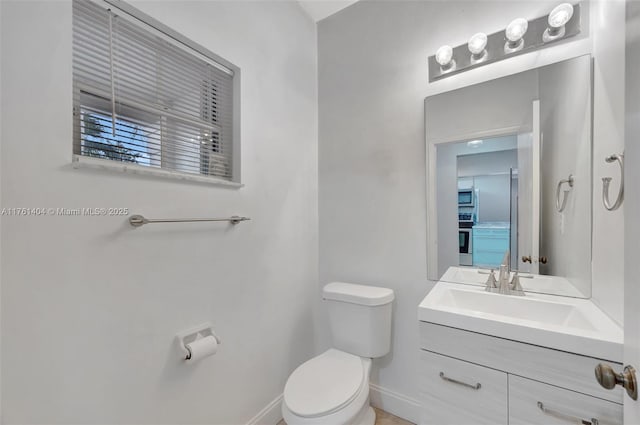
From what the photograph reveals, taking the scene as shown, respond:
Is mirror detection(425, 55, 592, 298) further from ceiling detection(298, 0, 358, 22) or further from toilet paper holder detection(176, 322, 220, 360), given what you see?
toilet paper holder detection(176, 322, 220, 360)

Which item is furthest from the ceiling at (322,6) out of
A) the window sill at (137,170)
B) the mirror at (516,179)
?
the window sill at (137,170)

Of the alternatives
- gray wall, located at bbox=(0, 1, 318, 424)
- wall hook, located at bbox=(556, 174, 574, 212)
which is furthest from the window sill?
wall hook, located at bbox=(556, 174, 574, 212)

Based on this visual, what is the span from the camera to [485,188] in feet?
5.08

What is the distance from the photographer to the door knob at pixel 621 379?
0.57m

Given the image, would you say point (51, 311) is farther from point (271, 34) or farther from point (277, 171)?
point (271, 34)

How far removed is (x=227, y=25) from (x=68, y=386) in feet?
5.55

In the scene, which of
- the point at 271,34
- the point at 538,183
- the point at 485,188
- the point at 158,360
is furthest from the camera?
the point at 271,34

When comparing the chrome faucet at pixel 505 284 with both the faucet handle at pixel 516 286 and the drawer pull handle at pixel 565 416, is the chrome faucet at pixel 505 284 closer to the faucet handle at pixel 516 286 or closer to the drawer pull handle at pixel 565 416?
the faucet handle at pixel 516 286

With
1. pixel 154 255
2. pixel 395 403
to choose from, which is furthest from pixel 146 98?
pixel 395 403

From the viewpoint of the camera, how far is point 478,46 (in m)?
1.48

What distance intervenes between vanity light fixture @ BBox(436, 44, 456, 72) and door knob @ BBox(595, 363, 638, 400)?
1.52 metres

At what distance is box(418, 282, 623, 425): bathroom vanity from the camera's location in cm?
93

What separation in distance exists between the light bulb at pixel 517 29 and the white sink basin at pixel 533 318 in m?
1.26

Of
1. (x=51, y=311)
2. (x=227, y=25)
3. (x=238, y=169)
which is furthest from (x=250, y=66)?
(x=51, y=311)
